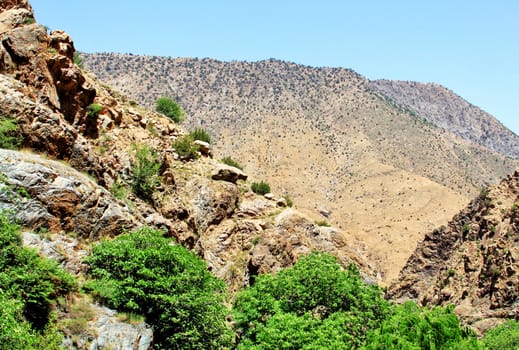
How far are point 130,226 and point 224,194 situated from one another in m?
11.3

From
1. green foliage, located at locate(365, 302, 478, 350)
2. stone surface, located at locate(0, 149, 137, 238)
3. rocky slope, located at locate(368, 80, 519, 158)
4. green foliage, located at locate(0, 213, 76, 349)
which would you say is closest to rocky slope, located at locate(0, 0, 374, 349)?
stone surface, located at locate(0, 149, 137, 238)

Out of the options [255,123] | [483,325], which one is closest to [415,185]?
[255,123]

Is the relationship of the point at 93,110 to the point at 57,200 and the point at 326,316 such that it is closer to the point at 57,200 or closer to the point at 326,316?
the point at 57,200

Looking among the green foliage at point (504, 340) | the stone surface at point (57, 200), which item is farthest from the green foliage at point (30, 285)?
the green foliage at point (504, 340)

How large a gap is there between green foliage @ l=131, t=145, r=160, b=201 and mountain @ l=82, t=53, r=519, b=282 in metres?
52.3

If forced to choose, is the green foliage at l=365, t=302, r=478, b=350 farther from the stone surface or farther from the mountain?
the mountain

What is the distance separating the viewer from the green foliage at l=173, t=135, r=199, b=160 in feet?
102

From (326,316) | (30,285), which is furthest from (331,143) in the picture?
(30,285)

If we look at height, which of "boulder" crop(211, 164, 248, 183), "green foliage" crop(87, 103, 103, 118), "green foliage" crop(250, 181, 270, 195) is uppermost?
"green foliage" crop(87, 103, 103, 118)

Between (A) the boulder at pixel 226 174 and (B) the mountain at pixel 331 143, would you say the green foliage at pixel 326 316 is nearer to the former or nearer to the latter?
(A) the boulder at pixel 226 174

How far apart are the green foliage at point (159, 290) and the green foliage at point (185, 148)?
13030 millimetres

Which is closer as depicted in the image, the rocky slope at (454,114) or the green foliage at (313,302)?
the green foliage at (313,302)

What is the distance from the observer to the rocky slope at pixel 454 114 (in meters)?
174

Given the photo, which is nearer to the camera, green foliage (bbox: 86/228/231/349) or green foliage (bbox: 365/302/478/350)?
green foliage (bbox: 365/302/478/350)
